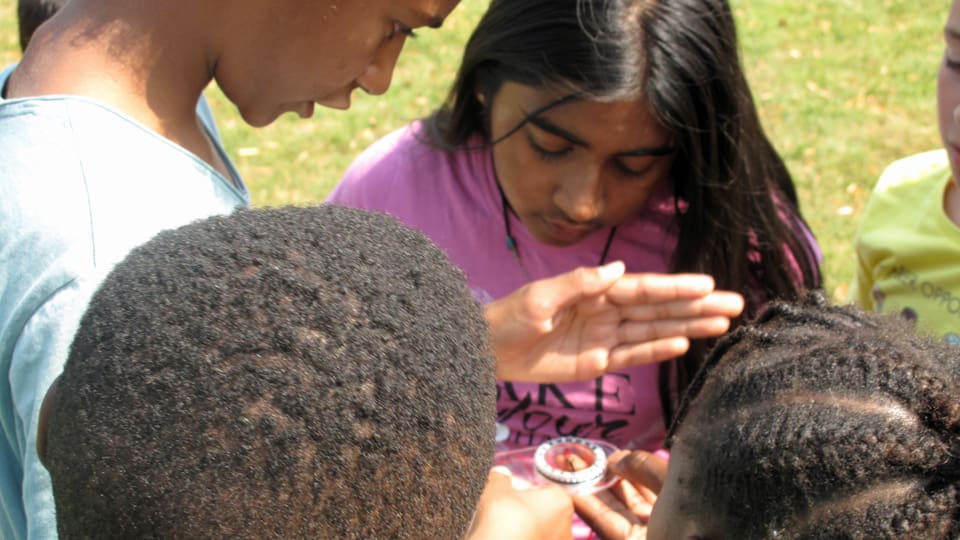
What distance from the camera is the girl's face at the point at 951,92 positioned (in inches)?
74.4

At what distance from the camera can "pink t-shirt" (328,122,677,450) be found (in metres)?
2.42

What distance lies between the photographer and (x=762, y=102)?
6.32 m

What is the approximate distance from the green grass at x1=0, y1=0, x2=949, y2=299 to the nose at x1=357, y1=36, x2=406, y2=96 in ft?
10.5

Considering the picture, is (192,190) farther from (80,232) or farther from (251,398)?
(251,398)

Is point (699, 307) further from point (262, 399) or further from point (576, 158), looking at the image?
point (262, 399)

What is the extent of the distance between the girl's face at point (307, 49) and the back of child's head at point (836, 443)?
82 centimetres

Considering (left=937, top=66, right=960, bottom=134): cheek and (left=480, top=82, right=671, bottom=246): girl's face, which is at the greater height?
(left=937, top=66, right=960, bottom=134): cheek

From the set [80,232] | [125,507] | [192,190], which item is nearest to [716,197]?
[192,190]

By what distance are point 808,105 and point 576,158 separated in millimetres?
4462

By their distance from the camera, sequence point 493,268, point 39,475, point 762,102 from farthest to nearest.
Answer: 1. point 762,102
2. point 493,268
3. point 39,475

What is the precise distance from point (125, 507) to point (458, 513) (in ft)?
1.21

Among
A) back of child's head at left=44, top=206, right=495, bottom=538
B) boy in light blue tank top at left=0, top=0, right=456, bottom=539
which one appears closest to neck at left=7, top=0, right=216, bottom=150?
boy in light blue tank top at left=0, top=0, right=456, bottom=539

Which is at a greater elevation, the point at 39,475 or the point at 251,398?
the point at 251,398

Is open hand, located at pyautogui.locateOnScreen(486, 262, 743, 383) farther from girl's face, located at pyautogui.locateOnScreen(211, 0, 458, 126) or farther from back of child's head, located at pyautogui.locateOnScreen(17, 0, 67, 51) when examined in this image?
back of child's head, located at pyautogui.locateOnScreen(17, 0, 67, 51)
